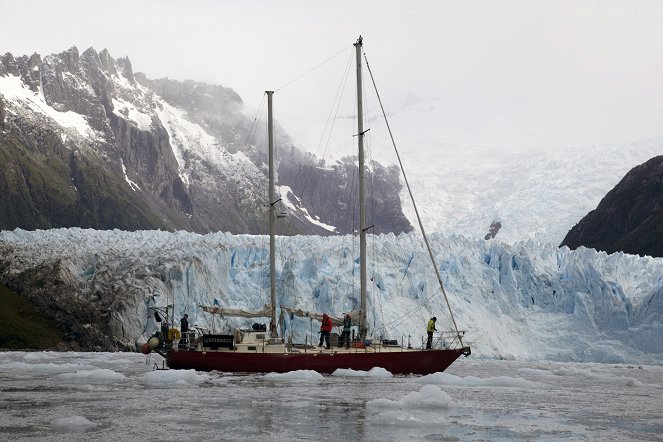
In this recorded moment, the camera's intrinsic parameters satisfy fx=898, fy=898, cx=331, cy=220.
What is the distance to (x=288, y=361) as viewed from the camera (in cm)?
3869

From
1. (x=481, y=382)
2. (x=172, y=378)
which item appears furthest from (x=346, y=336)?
(x=172, y=378)

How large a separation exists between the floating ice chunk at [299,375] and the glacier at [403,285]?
15700mm

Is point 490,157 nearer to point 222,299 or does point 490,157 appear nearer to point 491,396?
point 222,299

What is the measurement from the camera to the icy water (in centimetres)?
2127

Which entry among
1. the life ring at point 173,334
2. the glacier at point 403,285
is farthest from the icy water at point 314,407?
the glacier at point 403,285

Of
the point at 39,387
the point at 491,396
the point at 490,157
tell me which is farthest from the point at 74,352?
the point at 490,157

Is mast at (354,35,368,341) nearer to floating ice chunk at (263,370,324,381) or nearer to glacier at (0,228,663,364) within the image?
floating ice chunk at (263,370,324,381)

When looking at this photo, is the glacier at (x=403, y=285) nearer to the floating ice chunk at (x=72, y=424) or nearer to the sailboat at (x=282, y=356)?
the sailboat at (x=282, y=356)

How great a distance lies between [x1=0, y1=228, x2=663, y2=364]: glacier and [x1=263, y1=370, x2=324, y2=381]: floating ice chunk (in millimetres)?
15700

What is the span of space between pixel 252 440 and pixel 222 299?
39.5 m

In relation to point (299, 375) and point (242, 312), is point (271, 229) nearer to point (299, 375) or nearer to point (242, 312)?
point (242, 312)

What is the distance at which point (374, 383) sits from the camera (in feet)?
114

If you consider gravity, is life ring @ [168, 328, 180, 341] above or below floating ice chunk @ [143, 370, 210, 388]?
above

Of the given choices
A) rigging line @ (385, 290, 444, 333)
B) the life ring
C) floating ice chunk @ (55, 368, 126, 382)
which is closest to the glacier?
rigging line @ (385, 290, 444, 333)
